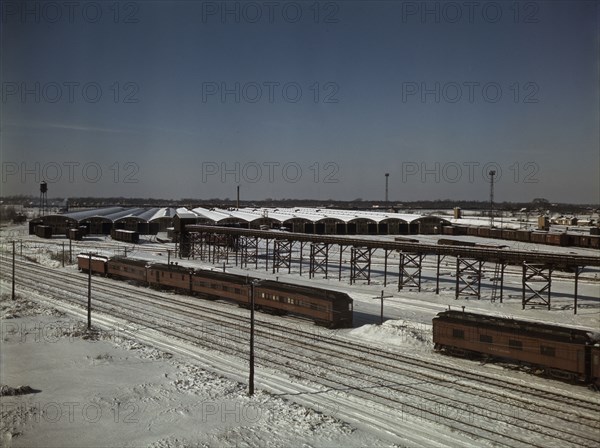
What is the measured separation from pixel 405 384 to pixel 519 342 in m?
6.42

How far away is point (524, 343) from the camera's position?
22.3 meters

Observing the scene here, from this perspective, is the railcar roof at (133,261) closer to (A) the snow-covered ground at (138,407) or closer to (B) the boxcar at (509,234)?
(A) the snow-covered ground at (138,407)

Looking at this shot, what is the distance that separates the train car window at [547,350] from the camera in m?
21.3

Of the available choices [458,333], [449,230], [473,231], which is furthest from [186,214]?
[458,333]

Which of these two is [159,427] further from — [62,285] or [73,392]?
[62,285]

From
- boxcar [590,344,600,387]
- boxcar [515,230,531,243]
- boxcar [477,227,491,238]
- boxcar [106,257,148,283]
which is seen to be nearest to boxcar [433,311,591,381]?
boxcar [590,344,600,387]

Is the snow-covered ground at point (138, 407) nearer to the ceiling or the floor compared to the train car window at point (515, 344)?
nearer to the floor

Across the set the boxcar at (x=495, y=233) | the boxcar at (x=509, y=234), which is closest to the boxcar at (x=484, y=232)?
the boxcar at (x=495, y=233)

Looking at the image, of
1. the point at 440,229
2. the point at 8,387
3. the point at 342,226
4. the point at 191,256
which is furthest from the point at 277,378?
the point at 440,229

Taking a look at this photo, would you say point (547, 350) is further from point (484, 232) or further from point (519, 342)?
point (484, 232)

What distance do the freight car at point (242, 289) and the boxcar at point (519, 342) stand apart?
697 cm

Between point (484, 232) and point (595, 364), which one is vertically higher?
point (484, 232)

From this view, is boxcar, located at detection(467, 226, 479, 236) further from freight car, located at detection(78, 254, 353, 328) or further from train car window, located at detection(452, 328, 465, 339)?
train car window, located at detection(452, 328, 465, 339)

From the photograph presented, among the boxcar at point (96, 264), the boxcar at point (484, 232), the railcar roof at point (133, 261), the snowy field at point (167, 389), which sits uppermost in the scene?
the boxcar at point (484, 232)
